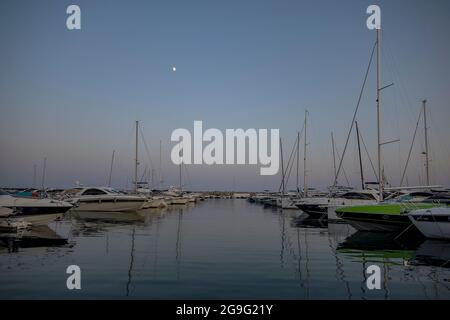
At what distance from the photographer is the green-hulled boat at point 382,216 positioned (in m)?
21.1

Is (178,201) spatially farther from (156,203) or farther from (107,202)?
(107,202)

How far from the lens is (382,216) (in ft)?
71.3

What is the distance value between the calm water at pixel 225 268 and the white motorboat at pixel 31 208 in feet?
16.3

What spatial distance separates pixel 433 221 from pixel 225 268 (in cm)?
1149

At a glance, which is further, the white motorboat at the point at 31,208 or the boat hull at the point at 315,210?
the boat hull at the point at 315,210

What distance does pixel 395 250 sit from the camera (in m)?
16.2

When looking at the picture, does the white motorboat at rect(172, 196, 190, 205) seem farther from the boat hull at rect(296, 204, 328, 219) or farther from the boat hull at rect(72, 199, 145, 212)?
the boat hull at rect(296, 204, 328, 219)

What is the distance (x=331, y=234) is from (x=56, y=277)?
1599 centimetres

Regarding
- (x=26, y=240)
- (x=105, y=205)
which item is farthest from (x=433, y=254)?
(x=105, y=205)

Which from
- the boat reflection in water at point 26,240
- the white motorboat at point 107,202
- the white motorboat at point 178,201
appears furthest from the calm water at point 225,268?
the white motorboat at point 178,201

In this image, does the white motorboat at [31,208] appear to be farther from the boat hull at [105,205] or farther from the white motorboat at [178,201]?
the white motorboat at [178,201]

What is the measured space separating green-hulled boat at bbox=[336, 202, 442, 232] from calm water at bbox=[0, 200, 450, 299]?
6.24 ft
